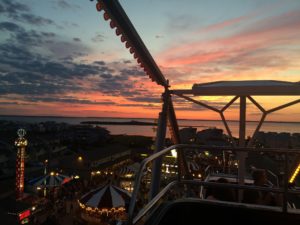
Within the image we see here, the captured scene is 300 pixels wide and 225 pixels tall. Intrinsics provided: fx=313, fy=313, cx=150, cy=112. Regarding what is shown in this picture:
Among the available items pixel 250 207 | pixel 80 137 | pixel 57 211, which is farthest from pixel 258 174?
pixel 80 137

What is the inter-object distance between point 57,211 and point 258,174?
60.6 ft

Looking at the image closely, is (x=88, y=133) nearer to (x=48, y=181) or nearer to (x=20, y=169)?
(x=48, y=181)

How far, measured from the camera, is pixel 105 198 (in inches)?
683

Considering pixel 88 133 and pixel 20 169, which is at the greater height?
pixel 20 169

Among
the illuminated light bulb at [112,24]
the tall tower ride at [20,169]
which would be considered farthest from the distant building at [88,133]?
the illuminated light bulb at [112,24]

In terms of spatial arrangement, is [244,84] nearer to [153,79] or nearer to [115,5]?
[153,79]

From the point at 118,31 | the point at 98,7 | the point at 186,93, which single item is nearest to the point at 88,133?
the point at 186,93

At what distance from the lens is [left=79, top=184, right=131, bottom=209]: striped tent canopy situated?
56.3 feet

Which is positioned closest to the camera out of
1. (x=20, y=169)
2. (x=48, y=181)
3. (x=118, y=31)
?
(x=118, y=31)

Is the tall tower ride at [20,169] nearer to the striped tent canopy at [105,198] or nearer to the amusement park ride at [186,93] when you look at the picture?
the striped tent canopy at [105,198]

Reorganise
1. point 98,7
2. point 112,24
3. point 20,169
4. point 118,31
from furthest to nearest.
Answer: point 20,169
point 118,31
point 112,24
point 98,7

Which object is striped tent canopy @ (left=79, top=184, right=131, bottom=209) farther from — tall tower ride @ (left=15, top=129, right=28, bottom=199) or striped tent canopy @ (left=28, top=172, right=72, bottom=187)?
striped tent canopy @ (left=28, top=172, right=72, bottom=187)

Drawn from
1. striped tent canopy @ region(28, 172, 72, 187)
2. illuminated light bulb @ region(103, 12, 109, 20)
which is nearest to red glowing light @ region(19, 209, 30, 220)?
striped tent canopy @ region(28, 172, 72, 187)

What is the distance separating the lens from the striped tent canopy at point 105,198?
17.2m
